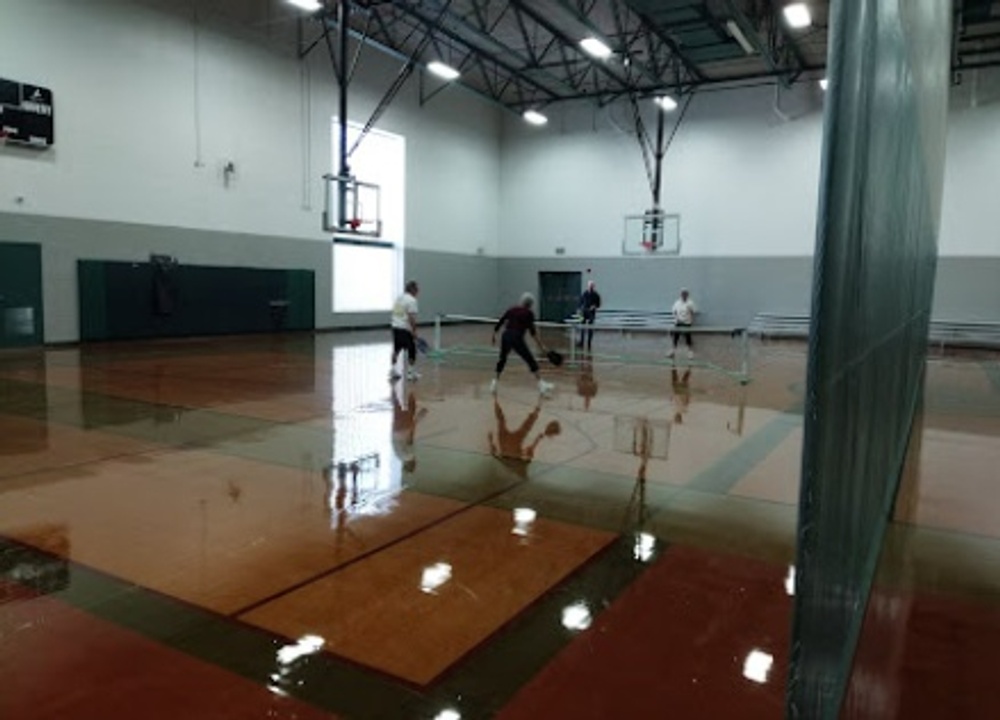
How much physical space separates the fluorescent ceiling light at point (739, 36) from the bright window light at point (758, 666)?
1648cm

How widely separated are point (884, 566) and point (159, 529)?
4552 mm

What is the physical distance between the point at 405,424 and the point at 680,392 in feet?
15.9

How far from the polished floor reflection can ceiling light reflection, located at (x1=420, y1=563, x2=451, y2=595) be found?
2 centimetres

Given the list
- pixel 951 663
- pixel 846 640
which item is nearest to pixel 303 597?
pixel 846 640

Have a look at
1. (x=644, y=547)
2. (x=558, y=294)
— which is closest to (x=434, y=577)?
(x=644, y=547)

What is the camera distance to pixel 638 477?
20.6 feet

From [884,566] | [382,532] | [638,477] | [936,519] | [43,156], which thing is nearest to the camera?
[884,566]

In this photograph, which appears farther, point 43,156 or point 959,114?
point 959,114

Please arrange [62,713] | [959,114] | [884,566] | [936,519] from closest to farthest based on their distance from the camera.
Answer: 1. [62,713]
2. [884,566]
3. [936,519]
4. [959,114]

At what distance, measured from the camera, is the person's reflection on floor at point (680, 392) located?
938 cm

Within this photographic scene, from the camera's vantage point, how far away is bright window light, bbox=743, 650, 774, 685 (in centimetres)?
310

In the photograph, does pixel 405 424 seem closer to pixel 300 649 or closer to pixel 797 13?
pixel 300 649

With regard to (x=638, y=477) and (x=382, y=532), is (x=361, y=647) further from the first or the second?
(x=638, y=477)

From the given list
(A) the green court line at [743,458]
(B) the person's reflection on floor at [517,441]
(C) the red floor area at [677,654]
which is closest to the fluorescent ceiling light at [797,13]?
(A) the green court line at [743,458]
